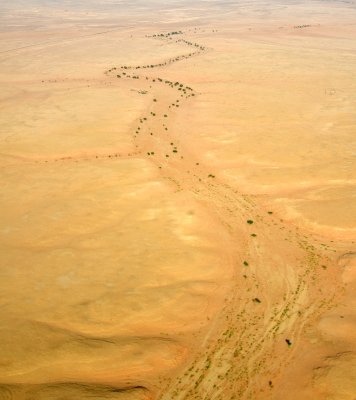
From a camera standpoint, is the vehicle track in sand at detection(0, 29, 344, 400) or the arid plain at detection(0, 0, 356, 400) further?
the arid plain at detection(0, 0, 356, 400)

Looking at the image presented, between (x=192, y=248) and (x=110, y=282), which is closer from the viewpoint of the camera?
(x=110, y=282)

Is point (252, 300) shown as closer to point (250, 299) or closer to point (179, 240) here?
point (250, 299)

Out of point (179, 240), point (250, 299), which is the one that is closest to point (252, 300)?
point (250, 299)

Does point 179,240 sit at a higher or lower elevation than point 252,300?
higher

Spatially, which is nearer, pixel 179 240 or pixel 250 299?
pixel 250 299

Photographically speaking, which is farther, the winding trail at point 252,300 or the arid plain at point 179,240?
the arid plain at point 179,240


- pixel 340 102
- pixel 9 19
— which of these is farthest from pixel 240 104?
pixel 9 19

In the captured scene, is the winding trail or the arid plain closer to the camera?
the winding trail

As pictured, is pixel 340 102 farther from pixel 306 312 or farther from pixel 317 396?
pixel 317 396
